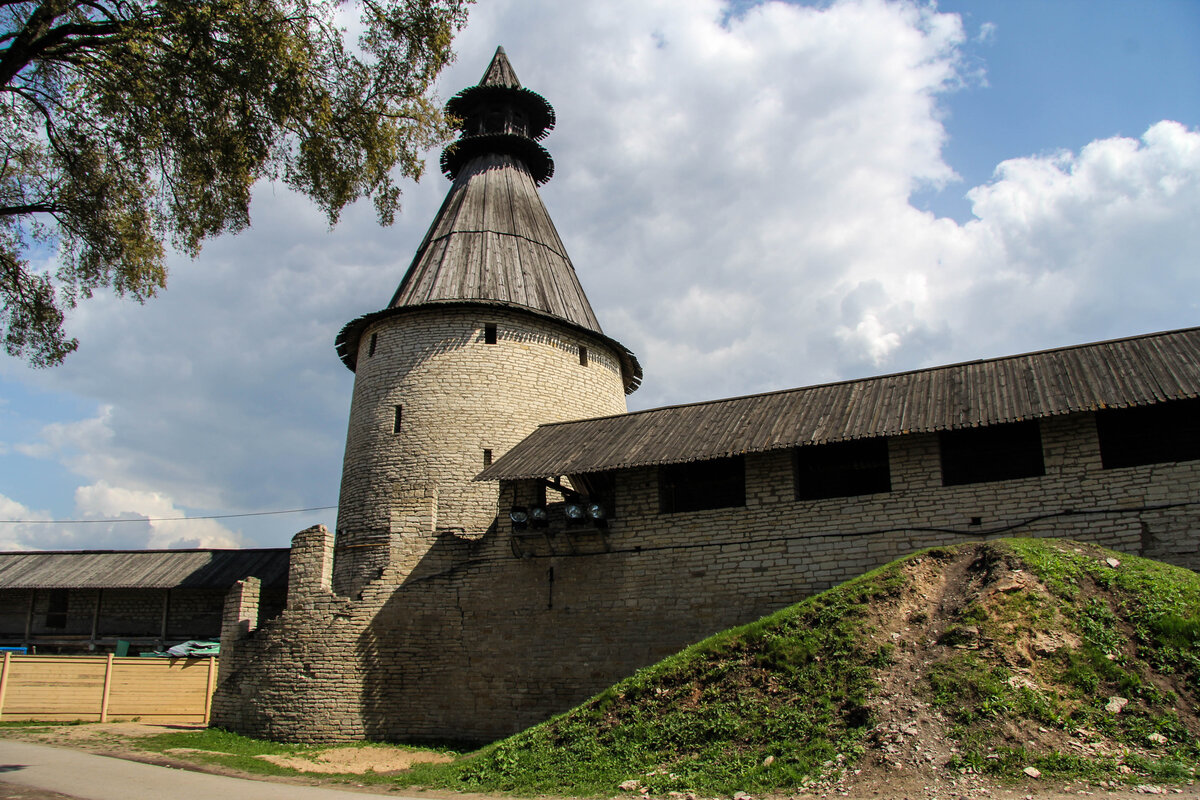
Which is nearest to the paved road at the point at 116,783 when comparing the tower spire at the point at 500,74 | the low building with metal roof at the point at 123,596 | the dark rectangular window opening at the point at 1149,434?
the low building with metal roof at the point at 123,596

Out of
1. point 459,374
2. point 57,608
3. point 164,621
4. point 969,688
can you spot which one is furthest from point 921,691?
point 57,608

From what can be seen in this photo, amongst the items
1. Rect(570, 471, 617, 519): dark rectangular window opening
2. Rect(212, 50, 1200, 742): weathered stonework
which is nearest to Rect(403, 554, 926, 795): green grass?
Rect(212, 50, 1200, 742): weathered stonework

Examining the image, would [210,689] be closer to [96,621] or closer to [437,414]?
[437,414]

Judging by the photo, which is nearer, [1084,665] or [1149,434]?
[1084,665]

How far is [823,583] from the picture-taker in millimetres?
12656

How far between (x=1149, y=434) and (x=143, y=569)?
71.9 feet

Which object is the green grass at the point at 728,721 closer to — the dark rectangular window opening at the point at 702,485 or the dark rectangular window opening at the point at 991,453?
the dark rectangular window opening at the point at 991,453

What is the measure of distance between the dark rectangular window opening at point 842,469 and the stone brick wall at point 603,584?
34cm

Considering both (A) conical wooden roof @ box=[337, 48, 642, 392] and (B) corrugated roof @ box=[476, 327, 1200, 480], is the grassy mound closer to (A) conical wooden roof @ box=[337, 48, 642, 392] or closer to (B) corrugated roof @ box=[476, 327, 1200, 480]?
(B) corrugated roof @ box=[476, 327, 1200, 480]

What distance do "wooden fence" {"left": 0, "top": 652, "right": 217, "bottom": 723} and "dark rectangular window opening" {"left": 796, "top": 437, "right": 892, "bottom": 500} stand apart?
11849 mm

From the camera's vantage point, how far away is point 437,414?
670 inches

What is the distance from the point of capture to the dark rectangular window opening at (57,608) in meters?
21.3

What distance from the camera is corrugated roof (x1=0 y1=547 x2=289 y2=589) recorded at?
20.2 metres

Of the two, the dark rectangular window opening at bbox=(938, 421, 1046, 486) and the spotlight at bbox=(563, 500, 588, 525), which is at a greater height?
the dark rectangular window opening at bbox=(938, 421, 1046, 486)
